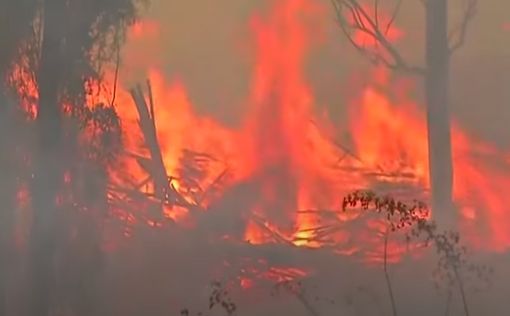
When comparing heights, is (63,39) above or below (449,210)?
above

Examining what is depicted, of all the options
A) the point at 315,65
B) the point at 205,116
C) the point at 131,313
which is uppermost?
the point at 315,65

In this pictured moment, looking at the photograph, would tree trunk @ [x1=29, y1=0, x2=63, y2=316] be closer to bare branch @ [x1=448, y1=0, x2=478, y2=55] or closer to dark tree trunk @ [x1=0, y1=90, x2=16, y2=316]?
dark tree trunk @ [x1=0, y1=90, x2=16, y2=316]

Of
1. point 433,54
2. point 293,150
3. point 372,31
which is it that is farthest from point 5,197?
point 433,54

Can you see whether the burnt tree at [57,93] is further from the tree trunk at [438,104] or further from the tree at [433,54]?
the tree trunk at [438,104]

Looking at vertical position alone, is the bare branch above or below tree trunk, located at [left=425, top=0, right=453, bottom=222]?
above

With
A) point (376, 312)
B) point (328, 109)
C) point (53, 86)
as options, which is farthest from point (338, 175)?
point (53, 86)

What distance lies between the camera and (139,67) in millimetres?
2055

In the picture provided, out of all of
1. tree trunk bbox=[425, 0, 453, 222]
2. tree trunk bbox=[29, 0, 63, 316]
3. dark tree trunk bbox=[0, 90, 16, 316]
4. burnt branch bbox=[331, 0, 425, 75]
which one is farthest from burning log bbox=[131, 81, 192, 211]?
tree trunk bbox=[425, 0, 453, 222]

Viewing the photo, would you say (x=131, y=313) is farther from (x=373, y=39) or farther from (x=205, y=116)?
(x=373, y=39)

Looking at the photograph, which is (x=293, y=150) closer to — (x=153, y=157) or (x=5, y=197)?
(x=153, y=157)

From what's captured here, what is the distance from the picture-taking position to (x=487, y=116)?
80.8 inches

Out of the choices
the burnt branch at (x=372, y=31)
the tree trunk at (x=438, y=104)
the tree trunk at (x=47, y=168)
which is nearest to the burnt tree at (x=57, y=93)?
the tree trunk at (x=47, y=168)

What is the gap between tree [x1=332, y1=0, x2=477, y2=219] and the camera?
2057 millimetres

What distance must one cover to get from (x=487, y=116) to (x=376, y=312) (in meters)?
0.54
